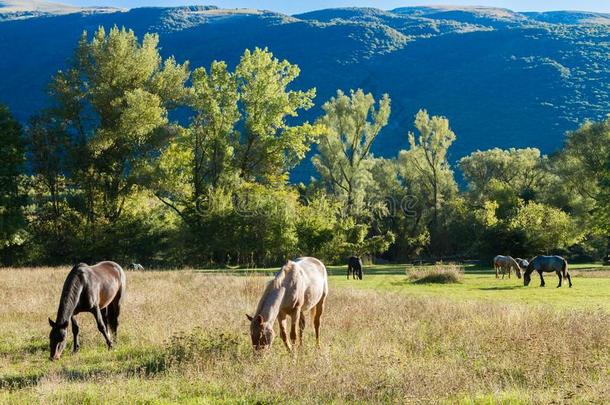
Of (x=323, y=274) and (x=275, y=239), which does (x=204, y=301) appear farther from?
(x=275, y=239)

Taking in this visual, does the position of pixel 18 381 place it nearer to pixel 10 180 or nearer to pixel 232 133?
pixel 10 180

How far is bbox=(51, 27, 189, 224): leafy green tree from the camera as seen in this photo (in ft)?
134

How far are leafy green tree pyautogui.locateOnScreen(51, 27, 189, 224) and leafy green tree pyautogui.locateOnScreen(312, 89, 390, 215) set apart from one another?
20.9 m

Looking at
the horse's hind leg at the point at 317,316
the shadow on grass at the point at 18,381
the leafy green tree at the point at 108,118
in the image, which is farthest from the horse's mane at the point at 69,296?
the leafy green tree at the point at 108,118

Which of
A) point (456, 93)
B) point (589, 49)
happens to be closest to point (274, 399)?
point (456, 93)

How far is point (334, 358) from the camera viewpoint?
884cm

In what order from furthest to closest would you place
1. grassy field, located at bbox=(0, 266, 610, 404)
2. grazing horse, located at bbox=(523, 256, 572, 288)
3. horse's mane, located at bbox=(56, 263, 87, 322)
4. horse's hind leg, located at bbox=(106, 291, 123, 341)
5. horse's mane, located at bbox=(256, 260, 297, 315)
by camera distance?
grazing horse, located at bbox=(523, 256, 572, 288)
horse's hind leg, located at bbox=(106, 291, 123, 341)
horse's mane, located at bbox=(56, 263, 87, 322)
horse's mane, located at bbox=(256, 260, 297, 315)
grassy field, located at bbox=(0, 266, 610, 404)

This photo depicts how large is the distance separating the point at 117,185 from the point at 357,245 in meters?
21.9

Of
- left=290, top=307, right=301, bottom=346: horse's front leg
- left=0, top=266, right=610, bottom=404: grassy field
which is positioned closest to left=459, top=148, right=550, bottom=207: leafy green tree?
left=0, top=266, right=610, bottom=404: grassy field

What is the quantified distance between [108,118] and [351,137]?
27.3 m

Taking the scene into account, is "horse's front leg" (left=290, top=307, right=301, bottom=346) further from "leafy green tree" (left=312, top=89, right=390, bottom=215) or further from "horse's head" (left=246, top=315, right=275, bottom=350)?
"leafy green tree" (left=312, top=89, right=390, bottom=215)

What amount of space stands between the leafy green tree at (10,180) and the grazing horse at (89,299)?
2671cm

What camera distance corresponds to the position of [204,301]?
16.1 metres

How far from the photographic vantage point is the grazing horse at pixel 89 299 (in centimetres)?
980
